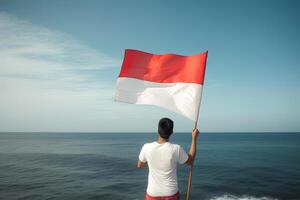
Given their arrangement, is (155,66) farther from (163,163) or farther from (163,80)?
(163,163)

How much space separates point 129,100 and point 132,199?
18.8 meters

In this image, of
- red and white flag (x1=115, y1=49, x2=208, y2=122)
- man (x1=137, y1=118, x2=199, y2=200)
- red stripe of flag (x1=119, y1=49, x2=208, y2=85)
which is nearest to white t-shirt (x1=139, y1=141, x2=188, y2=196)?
man (x1=137, y1=118, x2=199, y2=200)

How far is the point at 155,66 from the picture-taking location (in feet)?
18.7

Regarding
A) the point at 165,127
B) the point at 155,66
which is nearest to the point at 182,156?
the point at 165,127

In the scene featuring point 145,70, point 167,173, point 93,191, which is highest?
point 145,70

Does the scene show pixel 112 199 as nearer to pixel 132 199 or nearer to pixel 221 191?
pixel 132 199

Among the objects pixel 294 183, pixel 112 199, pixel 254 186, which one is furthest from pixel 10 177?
pixel 294 183

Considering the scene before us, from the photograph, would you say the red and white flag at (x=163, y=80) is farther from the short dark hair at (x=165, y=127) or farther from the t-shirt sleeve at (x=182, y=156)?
the t-shirt sleeve at (x=182, y=156)

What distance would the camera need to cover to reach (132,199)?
21.1 m

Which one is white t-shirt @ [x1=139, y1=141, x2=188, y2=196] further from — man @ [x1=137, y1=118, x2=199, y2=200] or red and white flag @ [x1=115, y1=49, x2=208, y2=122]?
red and white flag @ [x1=115, y1=49, x2=208, y2=122]

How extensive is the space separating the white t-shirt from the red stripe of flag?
2345mm

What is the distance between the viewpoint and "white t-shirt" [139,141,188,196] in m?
3.39

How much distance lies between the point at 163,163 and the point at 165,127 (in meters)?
0.58

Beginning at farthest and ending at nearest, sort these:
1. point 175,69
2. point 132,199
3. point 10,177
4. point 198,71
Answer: point 10,177 < point 132,199 < point 175,69 < point 198,71
